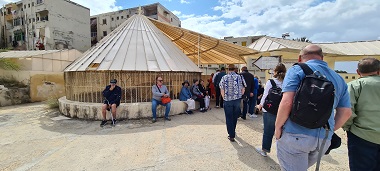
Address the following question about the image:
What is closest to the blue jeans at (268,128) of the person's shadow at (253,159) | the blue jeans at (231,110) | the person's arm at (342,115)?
the person's shadow at (253,159)

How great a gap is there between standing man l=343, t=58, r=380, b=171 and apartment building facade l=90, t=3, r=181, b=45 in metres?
35.6

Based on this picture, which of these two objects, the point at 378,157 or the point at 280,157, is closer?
the point at 280,157

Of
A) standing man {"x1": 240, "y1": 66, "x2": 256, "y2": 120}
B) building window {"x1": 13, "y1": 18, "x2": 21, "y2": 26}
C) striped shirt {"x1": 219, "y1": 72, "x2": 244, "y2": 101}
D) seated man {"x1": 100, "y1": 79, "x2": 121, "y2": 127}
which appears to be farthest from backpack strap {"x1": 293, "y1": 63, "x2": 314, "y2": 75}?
building window {"x1": 13, "y1": 18, "x2": 21, "y2": 26}

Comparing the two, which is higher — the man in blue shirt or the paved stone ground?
the man in blue shirt

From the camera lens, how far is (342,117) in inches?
74.5

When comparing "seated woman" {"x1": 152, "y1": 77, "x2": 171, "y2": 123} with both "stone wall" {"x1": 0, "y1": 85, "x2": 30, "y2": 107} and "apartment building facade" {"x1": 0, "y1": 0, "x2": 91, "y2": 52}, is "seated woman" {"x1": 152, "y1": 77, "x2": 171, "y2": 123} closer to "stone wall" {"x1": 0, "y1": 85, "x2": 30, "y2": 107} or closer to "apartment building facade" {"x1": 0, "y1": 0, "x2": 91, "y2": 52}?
"stone wall" {"x1": 0, "y1": 85, "x2": 30, "y2": 107}

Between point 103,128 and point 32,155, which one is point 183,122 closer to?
point 103,128

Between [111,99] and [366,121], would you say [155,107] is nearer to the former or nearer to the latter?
[111,99]

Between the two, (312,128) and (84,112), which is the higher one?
(312,128)

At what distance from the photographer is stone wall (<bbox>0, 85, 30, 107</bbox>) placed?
9.56 metres

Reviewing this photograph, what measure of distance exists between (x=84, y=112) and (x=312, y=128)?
22.4 ft

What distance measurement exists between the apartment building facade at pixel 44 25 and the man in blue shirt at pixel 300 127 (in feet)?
108

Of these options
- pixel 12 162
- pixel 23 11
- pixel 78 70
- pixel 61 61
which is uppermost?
pixel 23 11

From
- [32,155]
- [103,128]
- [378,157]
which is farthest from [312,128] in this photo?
[103,128]
